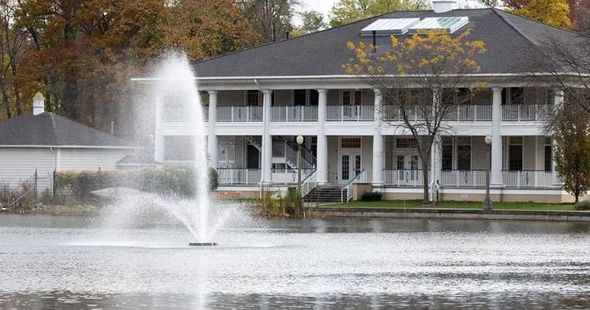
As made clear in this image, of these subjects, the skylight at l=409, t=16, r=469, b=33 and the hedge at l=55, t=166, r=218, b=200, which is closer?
the hedge at l=55, t=166, r=218, b=200

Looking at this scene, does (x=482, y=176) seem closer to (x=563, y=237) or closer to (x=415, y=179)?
(x=415, y=179)

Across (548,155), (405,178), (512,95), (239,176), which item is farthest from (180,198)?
(548,155)

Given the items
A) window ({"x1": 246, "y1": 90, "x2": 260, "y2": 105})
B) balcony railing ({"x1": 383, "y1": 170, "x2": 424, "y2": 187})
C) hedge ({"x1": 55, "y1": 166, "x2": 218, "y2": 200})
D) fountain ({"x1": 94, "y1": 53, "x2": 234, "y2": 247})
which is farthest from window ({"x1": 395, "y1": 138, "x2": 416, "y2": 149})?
fountain ({"x1": 94, "y1": 53, "x2": 234, "y2": 247})

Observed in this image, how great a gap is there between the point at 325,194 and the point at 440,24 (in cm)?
1069

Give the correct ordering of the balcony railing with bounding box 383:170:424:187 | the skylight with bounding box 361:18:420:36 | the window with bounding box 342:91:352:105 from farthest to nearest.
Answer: the window with bounding box 342:91:352:105 < the skylight with bounding box 361:18:420:36 < the balcony railing with bounding box 383:170:424:187

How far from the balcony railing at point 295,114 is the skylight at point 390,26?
506cm

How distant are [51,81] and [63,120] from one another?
19667 millimetres

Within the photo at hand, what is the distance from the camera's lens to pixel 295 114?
7550 centimetres

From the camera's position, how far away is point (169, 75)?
80.2 meters

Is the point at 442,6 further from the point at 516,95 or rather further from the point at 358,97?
the point at 516,95

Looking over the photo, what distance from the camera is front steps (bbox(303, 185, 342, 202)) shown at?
7019 centimetres

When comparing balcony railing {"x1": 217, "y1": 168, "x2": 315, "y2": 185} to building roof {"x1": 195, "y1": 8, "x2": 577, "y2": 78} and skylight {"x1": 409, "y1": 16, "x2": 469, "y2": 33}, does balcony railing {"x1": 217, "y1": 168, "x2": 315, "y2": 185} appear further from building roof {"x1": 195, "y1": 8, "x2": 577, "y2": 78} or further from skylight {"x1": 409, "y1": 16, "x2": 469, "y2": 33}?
skylight {"x1": 409, "y1": 16, "x2": 469, "y2": 33}

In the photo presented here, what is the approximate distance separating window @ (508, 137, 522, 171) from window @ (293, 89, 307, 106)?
11.3m

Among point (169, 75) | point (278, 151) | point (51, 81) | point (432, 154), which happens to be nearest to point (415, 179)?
point (432, 154)
